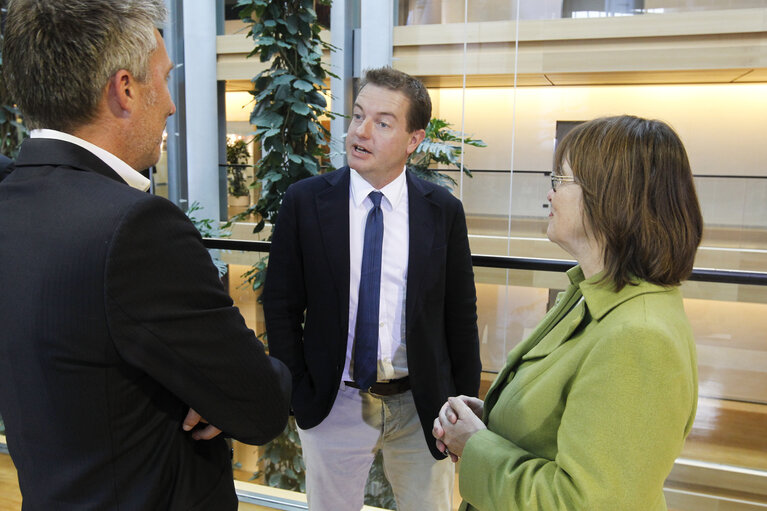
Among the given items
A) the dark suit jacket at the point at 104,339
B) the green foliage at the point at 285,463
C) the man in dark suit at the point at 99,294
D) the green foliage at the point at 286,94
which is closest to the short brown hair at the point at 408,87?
the man in dark suit at the point at 99,294

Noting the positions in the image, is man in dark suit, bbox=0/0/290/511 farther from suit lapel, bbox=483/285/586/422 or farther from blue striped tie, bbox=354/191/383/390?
blue striped tie, bbox=354/191/383/390

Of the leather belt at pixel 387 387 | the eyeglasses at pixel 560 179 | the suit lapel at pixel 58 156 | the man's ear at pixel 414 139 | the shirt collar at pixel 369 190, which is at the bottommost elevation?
the leather belt at pixel 387 387

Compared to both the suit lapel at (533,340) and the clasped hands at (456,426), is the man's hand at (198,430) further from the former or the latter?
the suit lapel at (533,340)

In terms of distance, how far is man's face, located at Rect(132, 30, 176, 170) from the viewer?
979 millimetres

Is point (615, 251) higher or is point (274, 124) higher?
point (274, 124)

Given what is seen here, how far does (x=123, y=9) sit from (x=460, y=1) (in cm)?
861

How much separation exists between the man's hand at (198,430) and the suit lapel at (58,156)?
1.41 ft

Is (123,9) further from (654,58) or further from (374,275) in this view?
(654,58)

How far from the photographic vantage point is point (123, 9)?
0.91 metres

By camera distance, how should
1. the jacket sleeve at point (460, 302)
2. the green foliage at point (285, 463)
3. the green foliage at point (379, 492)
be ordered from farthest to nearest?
the green foliage at point (285, 463), the green foliage at point (379, 492), the jacket sleeve at point (460, 302)

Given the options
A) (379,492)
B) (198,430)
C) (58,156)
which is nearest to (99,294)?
(58,156)

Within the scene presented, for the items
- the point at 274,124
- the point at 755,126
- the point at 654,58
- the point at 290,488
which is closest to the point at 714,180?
the point at 755,126

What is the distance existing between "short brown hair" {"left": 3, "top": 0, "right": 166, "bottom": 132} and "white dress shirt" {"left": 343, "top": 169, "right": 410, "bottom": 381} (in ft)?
3.52

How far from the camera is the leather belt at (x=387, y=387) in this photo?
1.88 m
